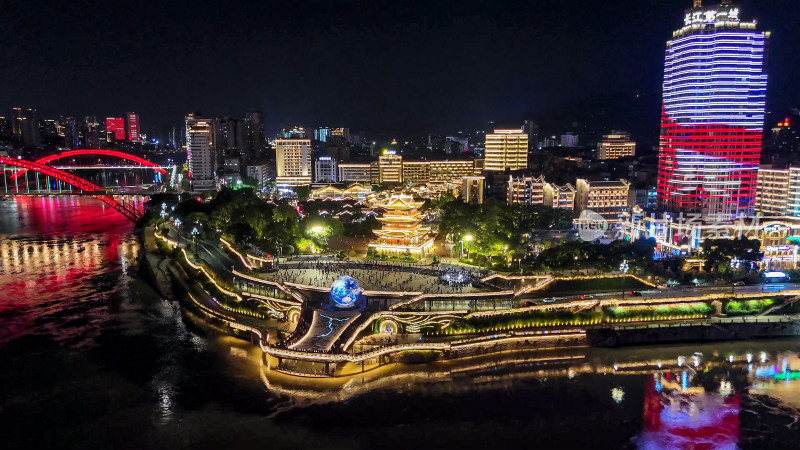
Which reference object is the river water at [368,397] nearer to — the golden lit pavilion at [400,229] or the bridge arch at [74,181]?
the golden lit pavilion at [400,229]

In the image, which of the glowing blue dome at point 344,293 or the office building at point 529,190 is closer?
the glowing blue dome at point 344,293

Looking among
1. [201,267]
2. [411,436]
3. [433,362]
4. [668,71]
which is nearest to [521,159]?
[668,71]

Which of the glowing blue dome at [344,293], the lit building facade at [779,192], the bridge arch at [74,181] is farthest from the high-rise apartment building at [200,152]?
the lit building facade at [779,192]

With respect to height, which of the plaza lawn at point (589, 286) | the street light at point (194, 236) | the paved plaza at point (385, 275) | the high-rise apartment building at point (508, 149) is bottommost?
the plaza lawn at point (589, 286)

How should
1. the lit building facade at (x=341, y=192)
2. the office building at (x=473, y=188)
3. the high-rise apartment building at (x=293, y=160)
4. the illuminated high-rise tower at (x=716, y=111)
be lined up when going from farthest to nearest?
the high-rise apartment building at (x=293, y=160)
the lit building facade at (x=341, y=192)
the office building at (x=473, y=188)
the illuminated high-rise tower at (x=716, y=111)

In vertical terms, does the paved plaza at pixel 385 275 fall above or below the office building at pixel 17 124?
below

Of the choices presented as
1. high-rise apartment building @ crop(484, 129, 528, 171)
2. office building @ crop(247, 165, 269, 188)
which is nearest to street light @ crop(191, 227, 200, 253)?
office building @ crop(247, 165, 269, 188)

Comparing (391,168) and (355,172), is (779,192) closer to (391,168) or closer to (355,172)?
(391,168)

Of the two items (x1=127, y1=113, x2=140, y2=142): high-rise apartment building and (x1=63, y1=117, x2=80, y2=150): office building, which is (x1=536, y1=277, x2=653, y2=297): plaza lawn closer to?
(x1=63, y1=117, x2=80, y2=150): office building
